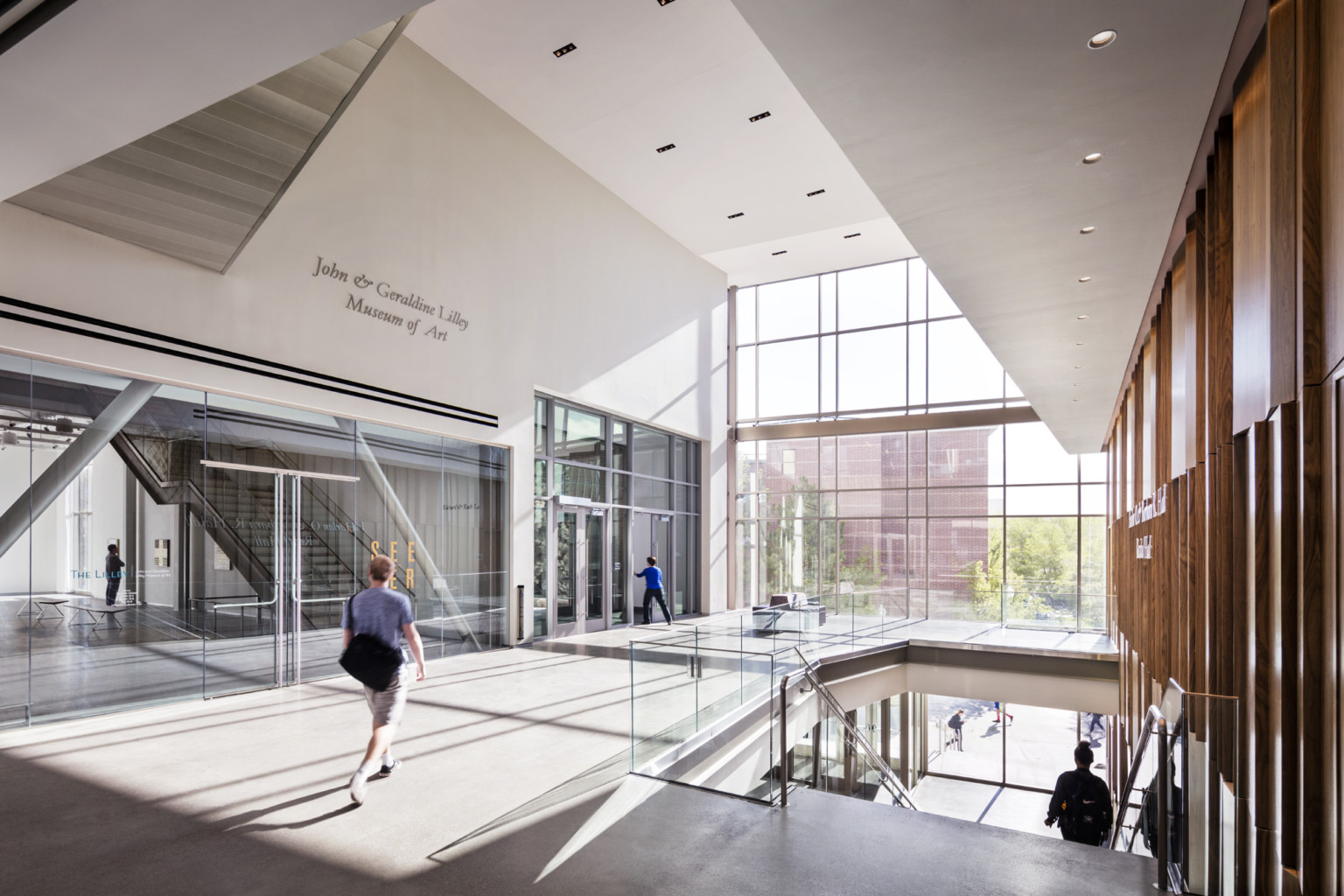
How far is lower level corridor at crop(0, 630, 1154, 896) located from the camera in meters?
3.80

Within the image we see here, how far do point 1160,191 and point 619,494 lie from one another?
12.3 m

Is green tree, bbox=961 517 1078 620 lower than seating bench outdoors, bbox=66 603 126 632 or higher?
lower

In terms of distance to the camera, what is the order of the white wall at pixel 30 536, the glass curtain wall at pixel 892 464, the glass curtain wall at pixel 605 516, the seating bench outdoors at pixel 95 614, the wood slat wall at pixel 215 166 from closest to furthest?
the wood slat wall at pixel 215 166 → the white wall at pixel 30 536 → the seating bench outdoors at pixel 95 614 → the glass curtain wall at pixel 605 516 → the glass curtain wall at pixel 892 464

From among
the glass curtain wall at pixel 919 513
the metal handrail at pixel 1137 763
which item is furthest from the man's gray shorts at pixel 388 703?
the glass curtain wall at pixel 919 513

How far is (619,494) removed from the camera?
53.1ft

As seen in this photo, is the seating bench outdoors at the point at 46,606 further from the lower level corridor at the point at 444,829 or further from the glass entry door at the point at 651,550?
the glass entry door at the point at 651,550

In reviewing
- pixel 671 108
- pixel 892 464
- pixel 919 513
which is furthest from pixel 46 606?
pixel 919 513

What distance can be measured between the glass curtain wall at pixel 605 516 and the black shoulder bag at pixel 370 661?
25.7 ft

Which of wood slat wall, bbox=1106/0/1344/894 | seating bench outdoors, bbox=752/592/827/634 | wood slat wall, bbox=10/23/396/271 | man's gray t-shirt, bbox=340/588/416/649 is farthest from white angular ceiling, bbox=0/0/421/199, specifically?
seating bench outdoors, bbox=752/592/827/634

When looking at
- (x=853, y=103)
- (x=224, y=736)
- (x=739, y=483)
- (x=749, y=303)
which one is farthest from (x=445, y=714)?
(x=749, y=303)

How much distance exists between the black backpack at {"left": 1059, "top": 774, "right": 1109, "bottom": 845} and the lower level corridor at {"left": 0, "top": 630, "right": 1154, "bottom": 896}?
3.53 m

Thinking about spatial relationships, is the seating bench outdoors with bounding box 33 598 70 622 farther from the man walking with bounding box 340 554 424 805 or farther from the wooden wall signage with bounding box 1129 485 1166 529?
the wooden wall signage with bounding box 1129 485 1166 529

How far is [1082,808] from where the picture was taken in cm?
729

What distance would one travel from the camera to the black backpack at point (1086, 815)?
729 centimetres
